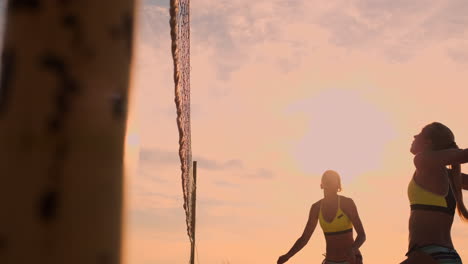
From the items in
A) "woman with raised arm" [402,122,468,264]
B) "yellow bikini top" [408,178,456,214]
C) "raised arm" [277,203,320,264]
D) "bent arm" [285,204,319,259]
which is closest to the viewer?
"woman with raised arm" [402,122,468,264]

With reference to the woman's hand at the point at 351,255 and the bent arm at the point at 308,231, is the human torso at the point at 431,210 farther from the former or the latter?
the bent arm at the point at 308,231

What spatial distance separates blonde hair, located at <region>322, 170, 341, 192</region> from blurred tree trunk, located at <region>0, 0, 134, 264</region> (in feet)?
26.7

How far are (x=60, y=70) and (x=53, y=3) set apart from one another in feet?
0.38

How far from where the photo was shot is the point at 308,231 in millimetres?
9086

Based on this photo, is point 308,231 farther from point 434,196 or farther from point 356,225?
point 434,196

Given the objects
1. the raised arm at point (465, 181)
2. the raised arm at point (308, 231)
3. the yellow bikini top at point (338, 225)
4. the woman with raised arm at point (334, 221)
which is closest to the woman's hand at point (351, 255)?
the woman with raised arm at point (334, 221)

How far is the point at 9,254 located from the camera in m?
0.91

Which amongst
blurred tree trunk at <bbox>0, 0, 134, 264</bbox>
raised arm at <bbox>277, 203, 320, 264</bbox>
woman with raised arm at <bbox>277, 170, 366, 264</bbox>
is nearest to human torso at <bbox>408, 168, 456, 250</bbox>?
raised arm at <bbox>277, 203, 320, 264</bbox>

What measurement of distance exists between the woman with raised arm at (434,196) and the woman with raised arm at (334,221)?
2936 mm

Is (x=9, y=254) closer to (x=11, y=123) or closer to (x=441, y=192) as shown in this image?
(x=11, y=123)

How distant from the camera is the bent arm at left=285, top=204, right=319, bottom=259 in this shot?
8.58 m

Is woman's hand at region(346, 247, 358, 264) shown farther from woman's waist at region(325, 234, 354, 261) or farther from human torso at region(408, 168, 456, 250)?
human torso at region(408, 168, 456, 250)

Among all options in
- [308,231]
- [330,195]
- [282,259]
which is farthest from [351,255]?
[282,259]

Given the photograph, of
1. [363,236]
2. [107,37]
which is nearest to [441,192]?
[363,236]
